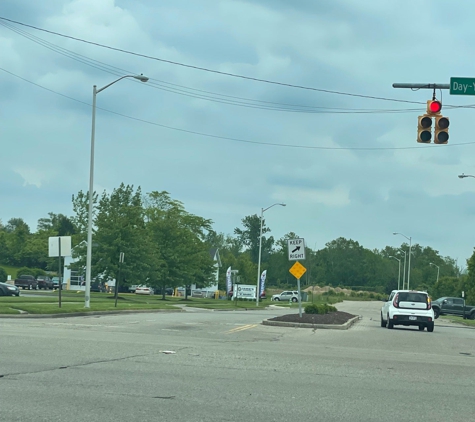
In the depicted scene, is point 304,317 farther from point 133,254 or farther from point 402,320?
point 133,254

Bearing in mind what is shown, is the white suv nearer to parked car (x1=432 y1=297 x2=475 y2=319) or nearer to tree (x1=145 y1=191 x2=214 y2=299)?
parked car (x1=432 y1=297 x2=475 y2=319)

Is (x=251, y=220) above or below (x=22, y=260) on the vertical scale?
above

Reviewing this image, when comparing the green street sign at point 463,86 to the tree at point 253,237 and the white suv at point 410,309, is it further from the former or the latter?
the tree at point 253,237

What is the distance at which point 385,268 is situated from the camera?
183m

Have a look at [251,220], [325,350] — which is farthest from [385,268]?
[325,350]

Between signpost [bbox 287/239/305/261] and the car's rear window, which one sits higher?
signpost [bbox 287/239/305/261]

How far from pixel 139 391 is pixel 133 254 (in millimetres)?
44092

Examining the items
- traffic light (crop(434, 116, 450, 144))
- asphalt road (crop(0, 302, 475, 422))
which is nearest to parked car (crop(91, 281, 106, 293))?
asphalt road (crop(0, 302, 475, 422))

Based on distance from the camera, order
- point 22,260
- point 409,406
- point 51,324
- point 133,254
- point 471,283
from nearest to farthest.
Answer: point 409,406
point 51,324
point 133,254
point 471,283
point 22,260

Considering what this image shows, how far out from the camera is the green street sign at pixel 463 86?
18406 mm

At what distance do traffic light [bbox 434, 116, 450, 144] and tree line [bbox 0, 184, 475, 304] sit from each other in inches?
1444

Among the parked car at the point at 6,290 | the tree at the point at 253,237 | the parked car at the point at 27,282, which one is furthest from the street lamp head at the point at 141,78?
the tree at the point at 253,237

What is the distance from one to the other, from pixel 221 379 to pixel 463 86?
11851 millimetres

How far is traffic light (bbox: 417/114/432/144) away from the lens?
18.6m
